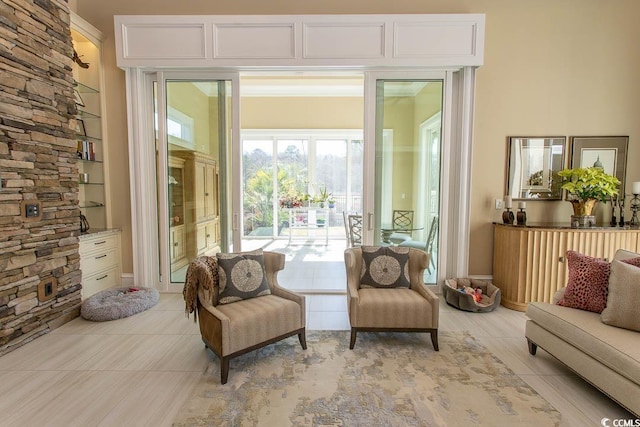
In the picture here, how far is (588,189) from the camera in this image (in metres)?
3.23

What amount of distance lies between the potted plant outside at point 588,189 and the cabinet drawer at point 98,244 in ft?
17.4

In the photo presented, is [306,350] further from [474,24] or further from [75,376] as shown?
[474,24]

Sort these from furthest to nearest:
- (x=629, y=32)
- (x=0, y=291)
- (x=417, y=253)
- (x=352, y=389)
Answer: (x=629, y=32)
(x=417, y=253)
(x=0, y=291)
(x=352, y=389)

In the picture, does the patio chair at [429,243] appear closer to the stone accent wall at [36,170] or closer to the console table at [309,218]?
the console table at [309,218]

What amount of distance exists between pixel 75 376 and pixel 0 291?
0.96m

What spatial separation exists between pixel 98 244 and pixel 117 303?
79 cm

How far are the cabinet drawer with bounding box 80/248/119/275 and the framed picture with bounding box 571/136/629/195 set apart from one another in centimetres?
579

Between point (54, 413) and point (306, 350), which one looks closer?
point (54, 413)

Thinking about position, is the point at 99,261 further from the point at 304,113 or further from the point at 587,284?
the point at 304,113

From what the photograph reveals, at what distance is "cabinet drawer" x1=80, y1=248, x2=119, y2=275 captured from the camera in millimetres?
3285

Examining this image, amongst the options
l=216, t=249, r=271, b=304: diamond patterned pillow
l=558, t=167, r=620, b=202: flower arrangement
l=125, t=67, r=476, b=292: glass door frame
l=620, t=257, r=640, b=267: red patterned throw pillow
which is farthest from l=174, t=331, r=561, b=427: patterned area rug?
l=558, t=167, r=620, b=202: flower arrangement

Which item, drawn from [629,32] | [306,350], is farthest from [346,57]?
[629,32]

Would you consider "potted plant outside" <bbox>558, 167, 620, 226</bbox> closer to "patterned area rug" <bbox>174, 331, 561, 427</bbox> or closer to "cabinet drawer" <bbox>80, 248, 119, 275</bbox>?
"patterned area rug" <bbox>174, 331, 561, 427</bbox>

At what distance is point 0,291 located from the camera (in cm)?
235
